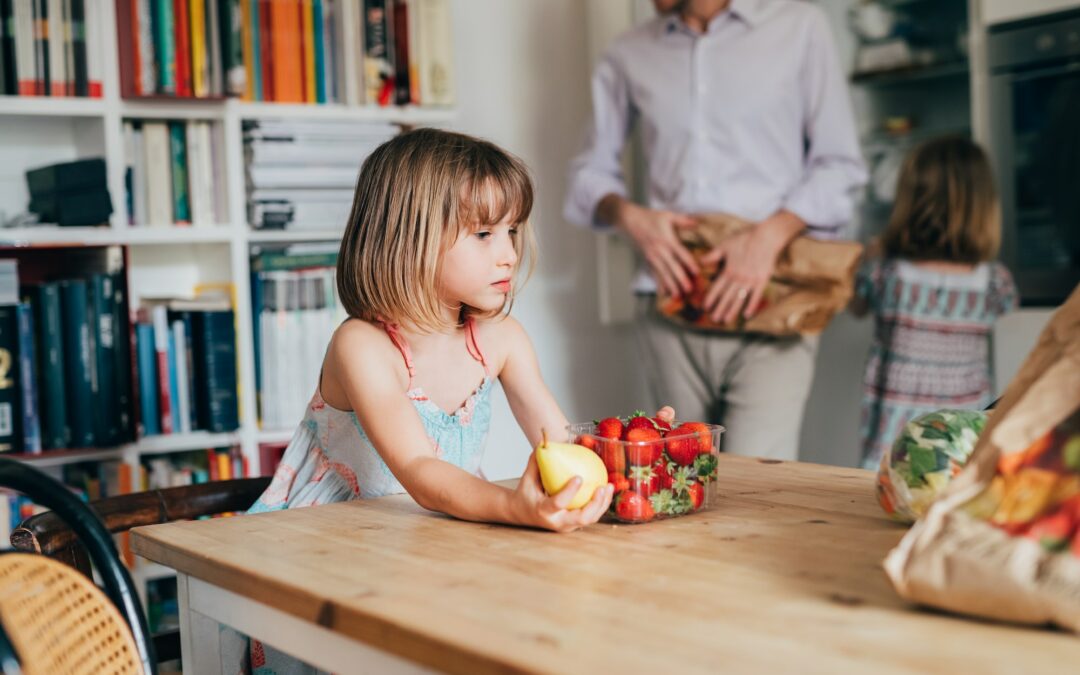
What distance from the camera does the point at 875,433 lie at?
288cm

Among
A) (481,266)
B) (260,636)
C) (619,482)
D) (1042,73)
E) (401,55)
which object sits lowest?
(260,636)

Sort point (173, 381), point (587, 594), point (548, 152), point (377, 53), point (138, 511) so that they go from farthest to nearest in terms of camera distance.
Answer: point (548, 152), point (377, 53), point (173, 381), point (138, 511), point (587, 594)

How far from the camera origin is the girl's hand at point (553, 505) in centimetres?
A: 104

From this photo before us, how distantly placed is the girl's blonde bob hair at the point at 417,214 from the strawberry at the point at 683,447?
47 cm

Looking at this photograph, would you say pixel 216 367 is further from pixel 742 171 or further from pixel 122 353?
pixel 742 171

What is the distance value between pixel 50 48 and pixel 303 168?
61 cm

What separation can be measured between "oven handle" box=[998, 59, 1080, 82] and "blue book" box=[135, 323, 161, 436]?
2.12 meters

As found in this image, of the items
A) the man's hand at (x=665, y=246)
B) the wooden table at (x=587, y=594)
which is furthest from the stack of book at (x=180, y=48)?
the wooden table at (x=587, y=594)

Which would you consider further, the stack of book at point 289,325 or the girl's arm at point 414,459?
the stack of book at point 289,325

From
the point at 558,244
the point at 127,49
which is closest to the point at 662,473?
the point at 127,49

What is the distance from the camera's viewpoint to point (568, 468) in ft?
3.49

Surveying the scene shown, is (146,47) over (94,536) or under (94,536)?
over

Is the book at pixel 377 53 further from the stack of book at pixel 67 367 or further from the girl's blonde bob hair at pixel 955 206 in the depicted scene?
the girl's blonde bob hair at pixel 955 206

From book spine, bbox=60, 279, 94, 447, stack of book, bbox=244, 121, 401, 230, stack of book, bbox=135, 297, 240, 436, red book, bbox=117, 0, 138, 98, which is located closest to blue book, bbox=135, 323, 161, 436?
stack of book, bbox=135, 297, 240, 436
